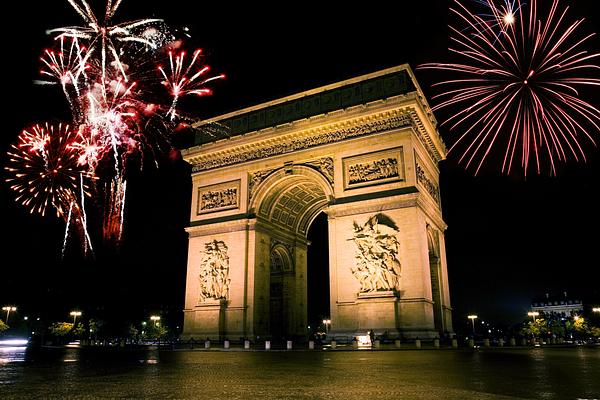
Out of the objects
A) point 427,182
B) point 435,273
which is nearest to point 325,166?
point 427,182

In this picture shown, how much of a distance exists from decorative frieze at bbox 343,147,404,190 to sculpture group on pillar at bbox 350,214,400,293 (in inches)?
79.7

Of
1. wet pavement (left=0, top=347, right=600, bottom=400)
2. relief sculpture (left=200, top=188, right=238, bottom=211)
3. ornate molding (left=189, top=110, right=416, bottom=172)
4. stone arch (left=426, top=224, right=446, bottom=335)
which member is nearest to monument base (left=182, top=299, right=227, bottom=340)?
relief sculpture (left=200, top=188, right=238, bottom=211)

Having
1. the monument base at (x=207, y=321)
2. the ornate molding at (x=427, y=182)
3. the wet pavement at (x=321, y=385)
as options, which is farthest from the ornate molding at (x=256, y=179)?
the wet pavement at (x=321, y=385)

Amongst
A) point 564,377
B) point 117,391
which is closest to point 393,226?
point 564,377

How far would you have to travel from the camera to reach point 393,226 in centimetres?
2117

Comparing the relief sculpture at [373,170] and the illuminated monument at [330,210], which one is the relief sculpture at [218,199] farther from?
the relief sculpture at [373,170]

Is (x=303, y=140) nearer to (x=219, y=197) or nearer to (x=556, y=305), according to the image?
(x=219, y=197)

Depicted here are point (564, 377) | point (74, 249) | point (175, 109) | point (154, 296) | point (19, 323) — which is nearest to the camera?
point (564, 377)

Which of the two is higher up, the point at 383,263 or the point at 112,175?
the point at 112,175

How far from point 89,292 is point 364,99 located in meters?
27.2

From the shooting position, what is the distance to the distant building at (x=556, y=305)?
10482 cm

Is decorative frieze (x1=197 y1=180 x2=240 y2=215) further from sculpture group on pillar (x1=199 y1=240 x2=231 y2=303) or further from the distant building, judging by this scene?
the distant building

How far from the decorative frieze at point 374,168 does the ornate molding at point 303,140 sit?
4.14 feet

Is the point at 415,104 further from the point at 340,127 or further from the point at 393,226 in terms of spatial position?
the point at 393,226
